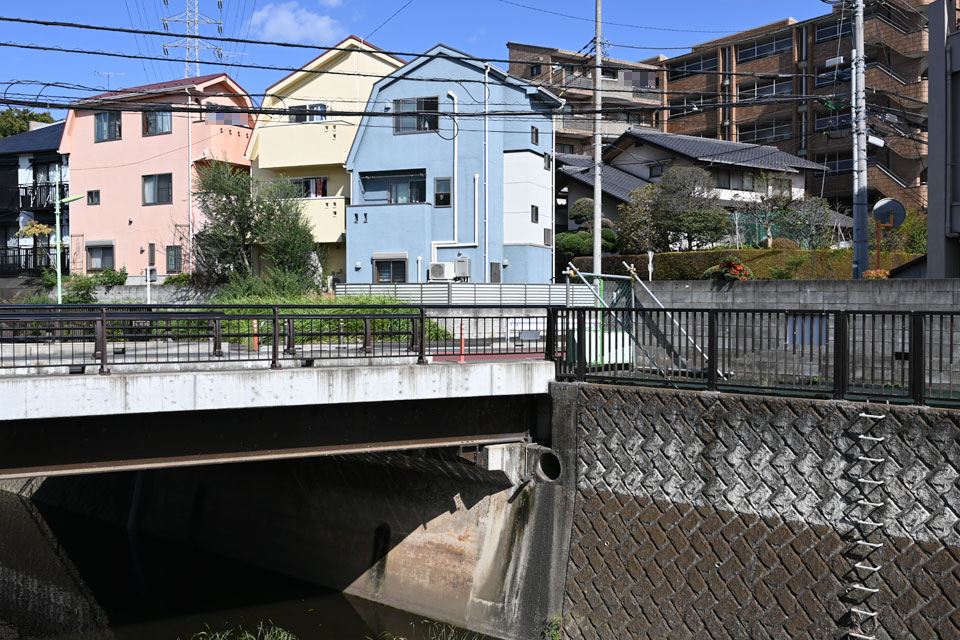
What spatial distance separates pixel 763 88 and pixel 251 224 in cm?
3970

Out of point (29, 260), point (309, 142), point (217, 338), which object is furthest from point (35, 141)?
point (217, 338)

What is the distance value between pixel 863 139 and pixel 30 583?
22097mm

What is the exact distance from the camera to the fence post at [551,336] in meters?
12.5

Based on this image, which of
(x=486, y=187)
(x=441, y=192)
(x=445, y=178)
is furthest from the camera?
(x=441, y=192)

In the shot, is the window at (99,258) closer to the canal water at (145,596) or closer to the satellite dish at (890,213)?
the canal water at (145,596)

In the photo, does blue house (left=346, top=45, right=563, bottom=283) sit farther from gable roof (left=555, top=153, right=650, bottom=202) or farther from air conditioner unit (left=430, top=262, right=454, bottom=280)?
gable roof (left=555, top=153, right=650, bottom=202)

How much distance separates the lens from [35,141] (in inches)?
1631

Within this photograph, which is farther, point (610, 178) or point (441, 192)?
point (610, 178)

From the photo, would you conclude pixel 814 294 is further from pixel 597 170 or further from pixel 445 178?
pixel 445 178

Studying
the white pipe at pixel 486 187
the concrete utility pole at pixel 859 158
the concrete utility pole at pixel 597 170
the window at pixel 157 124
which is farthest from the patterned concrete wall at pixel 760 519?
the window at pixel 157 124

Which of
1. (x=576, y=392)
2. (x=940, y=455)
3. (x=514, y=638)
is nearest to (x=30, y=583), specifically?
(x=514, y=638)

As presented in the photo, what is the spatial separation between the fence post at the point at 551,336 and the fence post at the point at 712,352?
8.09 ft

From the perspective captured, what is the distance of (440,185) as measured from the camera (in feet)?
101

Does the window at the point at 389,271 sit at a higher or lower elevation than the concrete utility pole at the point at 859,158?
lower
